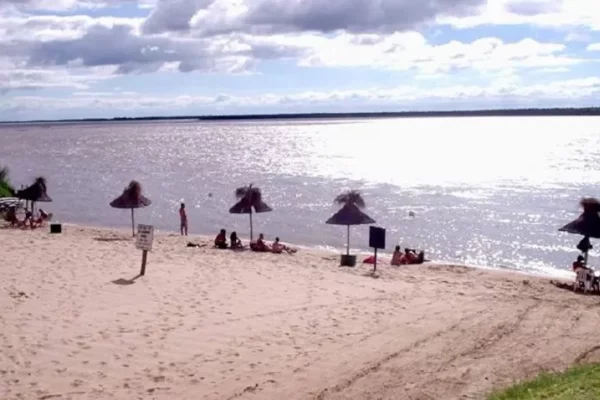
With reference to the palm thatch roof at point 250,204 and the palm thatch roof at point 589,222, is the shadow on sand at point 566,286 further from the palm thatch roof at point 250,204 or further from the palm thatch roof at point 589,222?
the palm thatch roof at point 250,204

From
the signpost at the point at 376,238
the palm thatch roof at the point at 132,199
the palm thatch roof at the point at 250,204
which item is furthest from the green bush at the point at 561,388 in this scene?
the palm thatch roof at the point at 132,199

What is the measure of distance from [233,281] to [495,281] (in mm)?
6518

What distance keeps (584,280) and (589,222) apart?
187cm

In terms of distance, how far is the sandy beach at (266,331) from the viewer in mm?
9594

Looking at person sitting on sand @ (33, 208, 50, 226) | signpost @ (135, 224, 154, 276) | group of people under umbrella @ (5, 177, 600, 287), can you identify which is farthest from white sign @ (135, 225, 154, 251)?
person sitting on sand @ (33, 208, 50, 226)

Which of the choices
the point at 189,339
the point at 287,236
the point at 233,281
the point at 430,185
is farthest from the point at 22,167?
the point at 189,339

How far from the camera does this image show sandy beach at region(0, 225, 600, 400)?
31.5 ft

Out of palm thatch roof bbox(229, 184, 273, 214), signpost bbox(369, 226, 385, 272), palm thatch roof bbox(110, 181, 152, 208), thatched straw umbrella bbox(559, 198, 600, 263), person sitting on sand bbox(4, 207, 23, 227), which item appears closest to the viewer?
signpost bbox(369, 226, 385, 272)

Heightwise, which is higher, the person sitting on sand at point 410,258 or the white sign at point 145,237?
the white sign at point 145,237

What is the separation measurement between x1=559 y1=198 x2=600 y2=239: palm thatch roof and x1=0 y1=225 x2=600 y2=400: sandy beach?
1549 mm

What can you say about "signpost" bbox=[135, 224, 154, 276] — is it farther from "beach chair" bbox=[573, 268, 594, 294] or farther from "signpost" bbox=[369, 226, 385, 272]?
"beach chair" bbox=[573, 268, 594, 294]

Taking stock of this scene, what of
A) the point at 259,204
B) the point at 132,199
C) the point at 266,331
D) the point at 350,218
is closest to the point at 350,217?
the point at 350,218

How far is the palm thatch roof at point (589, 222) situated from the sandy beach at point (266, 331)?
61.0 inches

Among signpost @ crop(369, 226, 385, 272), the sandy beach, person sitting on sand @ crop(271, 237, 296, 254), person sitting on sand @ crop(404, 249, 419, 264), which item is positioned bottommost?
person sitting on sand @ crop(404, 249, 419, 264)
